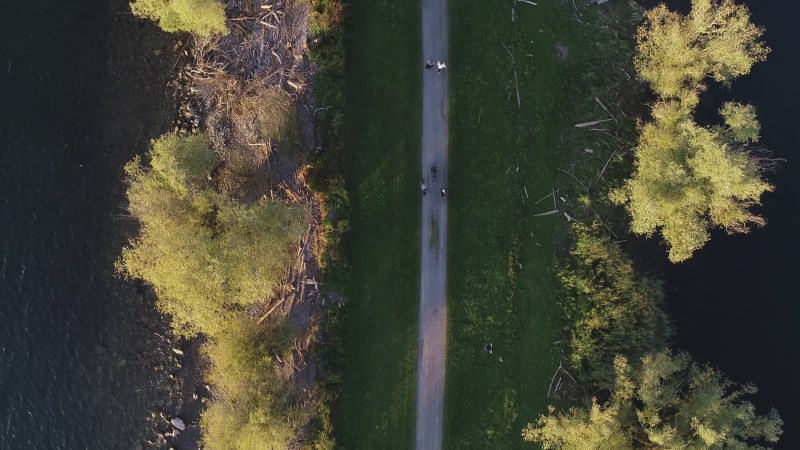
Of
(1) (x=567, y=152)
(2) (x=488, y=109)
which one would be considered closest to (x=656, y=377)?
(1) (x=567, y=152)

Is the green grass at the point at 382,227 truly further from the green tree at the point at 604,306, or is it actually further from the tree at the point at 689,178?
the tree at the point at 689,178

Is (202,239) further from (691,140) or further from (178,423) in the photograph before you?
(691,140)

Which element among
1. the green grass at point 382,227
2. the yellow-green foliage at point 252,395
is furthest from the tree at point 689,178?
the yellow-green foliage at point 252,395

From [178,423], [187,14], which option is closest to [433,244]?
[187,14]

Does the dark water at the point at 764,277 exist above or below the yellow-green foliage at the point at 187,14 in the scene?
below

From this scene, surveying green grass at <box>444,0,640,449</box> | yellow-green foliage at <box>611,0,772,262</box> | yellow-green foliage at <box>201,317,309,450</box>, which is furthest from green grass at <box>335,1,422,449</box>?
yellow-green foliage at <box>611,0,772,262</box>

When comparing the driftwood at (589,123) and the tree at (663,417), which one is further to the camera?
the driftwood at (589,123)
